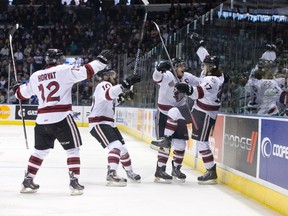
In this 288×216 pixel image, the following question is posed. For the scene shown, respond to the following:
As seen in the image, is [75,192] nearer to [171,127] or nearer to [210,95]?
[171,127]

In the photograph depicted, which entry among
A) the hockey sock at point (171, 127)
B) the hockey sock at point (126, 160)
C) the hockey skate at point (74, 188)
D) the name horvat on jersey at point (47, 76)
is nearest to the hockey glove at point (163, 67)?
the hockey sock at point (171, 127)

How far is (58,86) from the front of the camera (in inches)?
186

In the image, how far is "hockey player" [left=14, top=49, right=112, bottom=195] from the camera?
473cm

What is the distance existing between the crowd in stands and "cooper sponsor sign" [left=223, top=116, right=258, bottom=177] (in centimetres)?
1414

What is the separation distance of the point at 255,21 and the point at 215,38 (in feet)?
4.60

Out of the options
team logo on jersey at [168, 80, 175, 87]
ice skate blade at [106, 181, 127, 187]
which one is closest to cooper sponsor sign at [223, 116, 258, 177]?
team logo on jersey at [168, 80, 175, 87]

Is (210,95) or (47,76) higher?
(47,76)

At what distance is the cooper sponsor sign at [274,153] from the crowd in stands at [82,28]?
50.3ft

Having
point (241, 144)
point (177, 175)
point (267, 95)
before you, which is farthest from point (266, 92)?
point (177, 175)

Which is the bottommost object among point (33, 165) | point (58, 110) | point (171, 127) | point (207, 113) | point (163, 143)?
point (33, 165)

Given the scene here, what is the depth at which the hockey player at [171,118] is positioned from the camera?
5.80 m

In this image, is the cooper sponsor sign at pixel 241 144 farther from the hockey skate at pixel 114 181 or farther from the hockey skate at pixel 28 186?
the hockey skate at pixel 28 186

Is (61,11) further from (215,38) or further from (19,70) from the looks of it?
(215,38)

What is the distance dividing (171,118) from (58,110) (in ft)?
5.04
